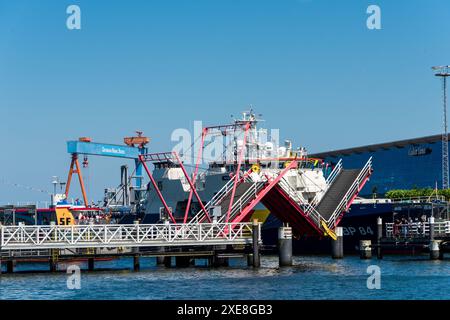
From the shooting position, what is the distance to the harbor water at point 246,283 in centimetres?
4094

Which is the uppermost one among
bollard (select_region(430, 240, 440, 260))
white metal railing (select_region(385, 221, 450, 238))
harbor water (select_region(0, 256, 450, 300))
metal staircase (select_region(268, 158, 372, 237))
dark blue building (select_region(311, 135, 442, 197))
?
dark blue building (select_region(311, 135, 442, 197))

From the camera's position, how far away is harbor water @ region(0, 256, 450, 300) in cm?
4094

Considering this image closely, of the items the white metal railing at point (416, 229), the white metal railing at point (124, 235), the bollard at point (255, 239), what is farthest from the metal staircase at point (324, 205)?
the bollard at point (255, 239)

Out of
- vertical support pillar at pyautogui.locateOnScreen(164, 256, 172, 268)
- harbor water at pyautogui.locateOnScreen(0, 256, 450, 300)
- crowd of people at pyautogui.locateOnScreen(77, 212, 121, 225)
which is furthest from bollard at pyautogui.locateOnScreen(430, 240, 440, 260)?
crowd of people at pyautogui.locateOnScreen(77, 212, 121, 225)

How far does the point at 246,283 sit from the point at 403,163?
74.0 meters

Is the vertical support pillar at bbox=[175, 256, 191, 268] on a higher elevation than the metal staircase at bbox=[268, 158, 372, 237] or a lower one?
lower

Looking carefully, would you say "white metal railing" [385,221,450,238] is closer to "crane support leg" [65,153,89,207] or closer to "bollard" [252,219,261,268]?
"bollard" [252,219,261,268]

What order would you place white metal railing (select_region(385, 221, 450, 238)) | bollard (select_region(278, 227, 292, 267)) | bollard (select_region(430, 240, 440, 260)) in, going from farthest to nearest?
white metal railing (select_region(385, 221, 450, 238)), bollard (select_region(430, 240, 440, 260)), bollard (select_region(278, 227, 292, 267))

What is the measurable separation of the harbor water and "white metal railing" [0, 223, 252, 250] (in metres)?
1.73

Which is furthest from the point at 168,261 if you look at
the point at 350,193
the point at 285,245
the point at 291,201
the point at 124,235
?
the point at 350,193

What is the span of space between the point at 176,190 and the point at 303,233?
79.8ft

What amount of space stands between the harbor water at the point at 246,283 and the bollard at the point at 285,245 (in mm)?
632

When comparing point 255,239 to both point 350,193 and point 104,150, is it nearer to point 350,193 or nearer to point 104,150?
point 350,193
